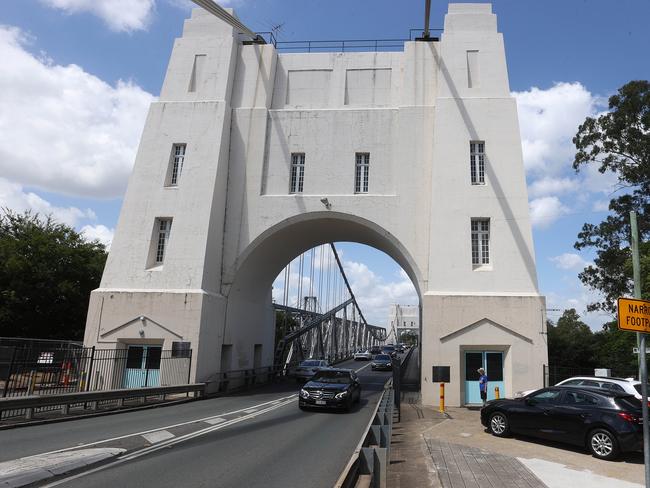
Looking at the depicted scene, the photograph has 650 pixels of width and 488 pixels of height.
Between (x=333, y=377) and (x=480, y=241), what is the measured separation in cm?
862

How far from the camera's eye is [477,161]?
70.7 ft

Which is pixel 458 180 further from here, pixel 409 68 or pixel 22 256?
pixel 22 256

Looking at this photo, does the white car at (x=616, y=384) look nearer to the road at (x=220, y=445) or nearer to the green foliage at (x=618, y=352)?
the road at (x=220, y=445)

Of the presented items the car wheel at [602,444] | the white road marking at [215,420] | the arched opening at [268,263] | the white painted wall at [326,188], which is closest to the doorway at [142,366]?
the white painted wall at [326,188]

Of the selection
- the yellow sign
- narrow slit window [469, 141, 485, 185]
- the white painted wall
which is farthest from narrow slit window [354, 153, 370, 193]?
the yellow sign

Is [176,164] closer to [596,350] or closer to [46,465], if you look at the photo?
[46,465]

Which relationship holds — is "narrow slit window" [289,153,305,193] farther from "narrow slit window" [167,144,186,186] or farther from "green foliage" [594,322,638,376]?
"green foliage" [594,322,638,376]

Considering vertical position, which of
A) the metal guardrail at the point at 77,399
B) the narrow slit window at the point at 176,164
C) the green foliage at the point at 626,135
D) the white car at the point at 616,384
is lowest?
the metal guardrail at the point at 77,399

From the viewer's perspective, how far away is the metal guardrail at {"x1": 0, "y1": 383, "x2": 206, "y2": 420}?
38.3 ft

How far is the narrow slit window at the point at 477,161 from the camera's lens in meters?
21.4

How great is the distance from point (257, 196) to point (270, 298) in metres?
8.72

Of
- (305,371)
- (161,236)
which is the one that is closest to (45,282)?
(161,236)

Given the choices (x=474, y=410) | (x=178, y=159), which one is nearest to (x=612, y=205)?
(x=474, y=410)

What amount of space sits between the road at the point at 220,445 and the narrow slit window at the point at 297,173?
1093 cm
